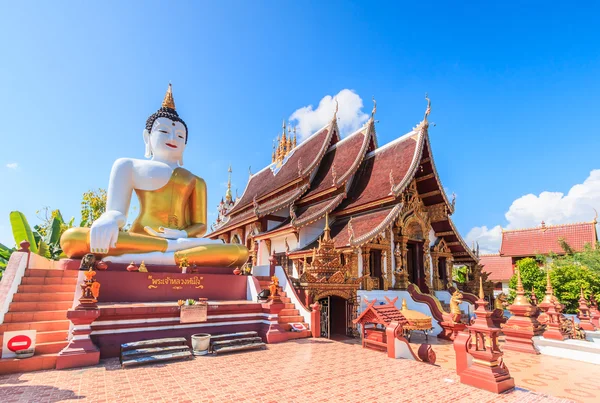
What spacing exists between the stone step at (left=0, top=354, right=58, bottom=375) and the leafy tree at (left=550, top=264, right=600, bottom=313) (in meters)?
18.0

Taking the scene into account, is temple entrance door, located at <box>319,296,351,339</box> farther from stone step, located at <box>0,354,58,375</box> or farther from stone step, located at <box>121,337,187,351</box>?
stone step, located at <box>0,354,58,375</box>

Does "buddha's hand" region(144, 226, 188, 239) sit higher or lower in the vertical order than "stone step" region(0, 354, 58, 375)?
higher

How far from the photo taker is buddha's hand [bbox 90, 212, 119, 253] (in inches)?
294

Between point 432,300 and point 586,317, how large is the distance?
5.98 m

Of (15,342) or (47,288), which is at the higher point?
(47,288)

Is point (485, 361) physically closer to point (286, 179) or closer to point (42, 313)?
point (42, 313)

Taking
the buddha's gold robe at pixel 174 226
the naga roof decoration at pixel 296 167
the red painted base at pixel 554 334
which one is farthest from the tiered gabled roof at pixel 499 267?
the buddha's gold robe at pixel 174 226

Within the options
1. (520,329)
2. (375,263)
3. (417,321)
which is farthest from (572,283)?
(417,321)

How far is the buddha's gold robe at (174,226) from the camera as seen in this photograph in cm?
757

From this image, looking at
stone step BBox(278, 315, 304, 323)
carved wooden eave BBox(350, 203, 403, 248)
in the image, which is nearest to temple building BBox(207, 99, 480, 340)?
carved wooden eave BBox(350, 203, 403, 248)

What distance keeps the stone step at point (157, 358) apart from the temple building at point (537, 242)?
58.8ft

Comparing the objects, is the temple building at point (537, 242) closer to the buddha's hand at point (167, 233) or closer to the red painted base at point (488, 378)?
the red painted base at point (488, 378)

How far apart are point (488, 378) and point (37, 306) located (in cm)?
697

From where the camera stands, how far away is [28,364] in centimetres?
501
